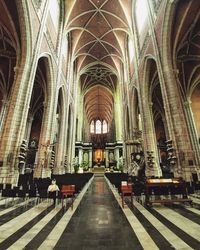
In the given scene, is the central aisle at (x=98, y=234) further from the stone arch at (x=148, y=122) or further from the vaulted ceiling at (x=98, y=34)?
the vaulted ceiling at (x=98, y=34)

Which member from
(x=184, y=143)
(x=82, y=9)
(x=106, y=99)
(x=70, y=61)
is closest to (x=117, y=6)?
(x=82, y=9)

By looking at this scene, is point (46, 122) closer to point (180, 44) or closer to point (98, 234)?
point (98, 234)

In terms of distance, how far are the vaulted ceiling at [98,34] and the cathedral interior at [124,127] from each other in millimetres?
150

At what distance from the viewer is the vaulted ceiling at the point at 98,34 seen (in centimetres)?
2016

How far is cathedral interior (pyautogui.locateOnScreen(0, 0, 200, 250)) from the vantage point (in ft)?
12.0

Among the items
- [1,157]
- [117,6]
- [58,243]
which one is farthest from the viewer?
[117,6]

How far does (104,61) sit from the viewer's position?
30.4 metres

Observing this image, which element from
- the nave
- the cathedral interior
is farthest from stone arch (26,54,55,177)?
the nave

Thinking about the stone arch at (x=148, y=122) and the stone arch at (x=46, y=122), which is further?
the stone arch at (x=148, y=122)

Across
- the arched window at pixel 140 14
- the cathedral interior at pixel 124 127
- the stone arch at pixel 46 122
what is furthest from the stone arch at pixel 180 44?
the stone arch at pixel 46 122

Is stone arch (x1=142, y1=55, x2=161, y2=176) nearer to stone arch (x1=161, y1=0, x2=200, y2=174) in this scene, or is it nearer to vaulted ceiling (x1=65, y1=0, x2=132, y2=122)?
stone arch (x1=161, y1=0, x2=200, y2=174)

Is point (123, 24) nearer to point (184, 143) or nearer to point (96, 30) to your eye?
point (96, 30)

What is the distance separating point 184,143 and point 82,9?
69.9 feet

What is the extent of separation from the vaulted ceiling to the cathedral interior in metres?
0.15
